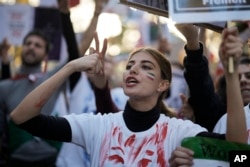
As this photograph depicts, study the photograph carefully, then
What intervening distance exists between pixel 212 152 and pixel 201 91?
80cm

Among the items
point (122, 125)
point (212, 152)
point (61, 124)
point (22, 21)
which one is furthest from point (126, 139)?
point (22, 21)

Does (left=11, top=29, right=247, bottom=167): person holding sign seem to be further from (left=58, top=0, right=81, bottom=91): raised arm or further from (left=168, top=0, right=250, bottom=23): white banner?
(left=58, top=0, right=81, bottom=91): raised arm

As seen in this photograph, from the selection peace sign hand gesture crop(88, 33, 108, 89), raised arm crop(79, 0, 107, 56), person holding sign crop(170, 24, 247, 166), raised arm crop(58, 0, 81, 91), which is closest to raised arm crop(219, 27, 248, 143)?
person holding sign crop(170, 24, 247, 166)

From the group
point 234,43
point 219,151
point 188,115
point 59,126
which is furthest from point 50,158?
point 234,43

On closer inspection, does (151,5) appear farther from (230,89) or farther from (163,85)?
(230,89)

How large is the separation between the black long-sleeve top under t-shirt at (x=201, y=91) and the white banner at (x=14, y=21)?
3.78m

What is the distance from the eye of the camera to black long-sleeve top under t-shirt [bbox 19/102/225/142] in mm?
3912

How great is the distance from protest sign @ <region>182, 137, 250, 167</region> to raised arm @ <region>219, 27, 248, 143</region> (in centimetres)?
8

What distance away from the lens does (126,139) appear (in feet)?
12.7

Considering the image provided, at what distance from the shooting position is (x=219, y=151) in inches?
145

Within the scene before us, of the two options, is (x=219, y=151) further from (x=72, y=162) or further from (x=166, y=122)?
(x=72, y=162)

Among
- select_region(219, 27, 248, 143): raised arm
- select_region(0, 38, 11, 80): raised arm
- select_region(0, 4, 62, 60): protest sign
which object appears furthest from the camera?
select_region(0, 4, 62, 60): protest sign

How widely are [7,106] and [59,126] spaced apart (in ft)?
7.95

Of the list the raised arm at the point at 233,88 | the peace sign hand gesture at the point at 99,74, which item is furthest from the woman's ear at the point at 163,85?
the raised arm at the point at 233,88
